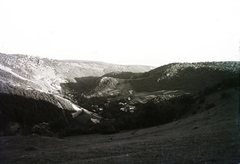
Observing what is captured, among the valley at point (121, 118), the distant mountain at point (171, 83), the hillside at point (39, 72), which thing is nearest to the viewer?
the valley at point (121, 118)

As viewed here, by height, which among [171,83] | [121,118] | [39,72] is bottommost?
[121,118]

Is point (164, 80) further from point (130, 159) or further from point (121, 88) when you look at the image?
point (130, 159)

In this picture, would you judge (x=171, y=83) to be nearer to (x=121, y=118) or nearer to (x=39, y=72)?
(x=121, y=118)

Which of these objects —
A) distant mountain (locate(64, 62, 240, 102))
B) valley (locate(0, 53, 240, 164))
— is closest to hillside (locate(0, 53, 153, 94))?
valley (locate(0, 53, 240, 164))

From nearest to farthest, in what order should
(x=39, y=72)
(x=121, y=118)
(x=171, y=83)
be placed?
1. (x=121, y=118)
2. (x=171, y=83)
3. (x=39, y=72)

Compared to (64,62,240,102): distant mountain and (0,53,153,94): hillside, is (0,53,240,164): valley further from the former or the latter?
(0,53,153,94): hillside

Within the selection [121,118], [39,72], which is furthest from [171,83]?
[39,72]

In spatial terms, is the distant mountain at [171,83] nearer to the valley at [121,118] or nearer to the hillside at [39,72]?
the valley at [121,118]

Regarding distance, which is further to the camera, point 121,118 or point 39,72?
point 39,72

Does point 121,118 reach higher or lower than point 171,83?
lower

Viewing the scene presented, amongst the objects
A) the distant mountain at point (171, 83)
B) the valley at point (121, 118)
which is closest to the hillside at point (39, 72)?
the valley at point (121, 118)

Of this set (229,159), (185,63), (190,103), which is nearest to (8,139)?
(229,159)
